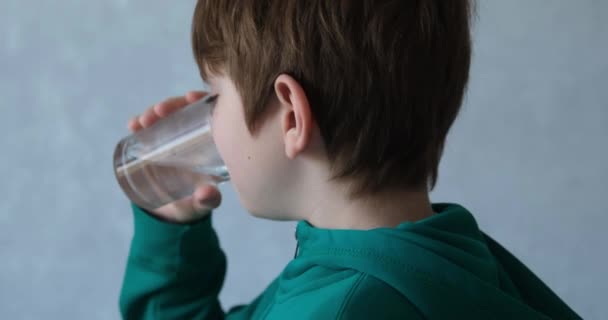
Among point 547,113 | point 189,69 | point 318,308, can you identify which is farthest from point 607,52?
point 318,308

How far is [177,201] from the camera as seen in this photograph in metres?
0.82

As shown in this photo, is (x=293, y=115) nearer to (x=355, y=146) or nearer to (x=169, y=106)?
(x=355, y=146)

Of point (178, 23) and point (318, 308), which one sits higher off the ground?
point (178, 23)

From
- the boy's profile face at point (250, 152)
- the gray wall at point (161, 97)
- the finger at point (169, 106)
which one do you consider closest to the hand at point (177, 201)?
the finger at point (169, 106)

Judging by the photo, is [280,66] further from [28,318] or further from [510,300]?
[28,318]

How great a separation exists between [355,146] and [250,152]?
9cm

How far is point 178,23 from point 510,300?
0.72m

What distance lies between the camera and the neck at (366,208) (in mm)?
604

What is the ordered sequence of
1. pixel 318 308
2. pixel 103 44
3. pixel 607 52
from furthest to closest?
1. pixel 607 52
2. pixel 103 44
3. pixel 318 308

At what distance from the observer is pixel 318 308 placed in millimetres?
518

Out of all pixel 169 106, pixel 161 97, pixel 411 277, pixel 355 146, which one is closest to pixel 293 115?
pixel 355 146

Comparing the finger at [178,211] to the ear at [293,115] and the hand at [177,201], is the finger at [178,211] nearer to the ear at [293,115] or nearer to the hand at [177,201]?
the hand at [177,201]

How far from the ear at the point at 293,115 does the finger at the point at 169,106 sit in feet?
0.85

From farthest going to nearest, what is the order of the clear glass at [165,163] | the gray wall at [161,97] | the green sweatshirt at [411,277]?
the gray wall at [161,97]
the clear glass at [165,163]
the green sweatshirt at [411,277]
